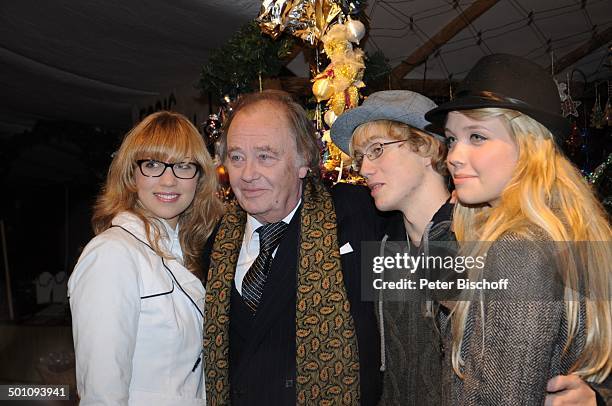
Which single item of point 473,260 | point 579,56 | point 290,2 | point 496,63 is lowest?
point 473,260

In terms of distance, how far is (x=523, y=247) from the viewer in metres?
1.32

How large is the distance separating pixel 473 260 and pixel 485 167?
235mm

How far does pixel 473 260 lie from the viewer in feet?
4.96

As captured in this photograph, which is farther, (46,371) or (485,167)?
(46,371)

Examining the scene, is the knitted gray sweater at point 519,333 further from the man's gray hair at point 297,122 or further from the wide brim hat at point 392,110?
the man's gray hair at point 297,122

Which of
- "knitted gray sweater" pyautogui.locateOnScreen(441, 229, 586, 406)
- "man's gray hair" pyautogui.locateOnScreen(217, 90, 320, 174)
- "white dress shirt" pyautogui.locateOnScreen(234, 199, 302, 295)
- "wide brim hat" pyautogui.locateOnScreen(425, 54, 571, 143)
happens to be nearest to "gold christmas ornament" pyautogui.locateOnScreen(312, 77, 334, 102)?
"man's gray hair" pyautogui.locateOnScreen(217, 90, 320, 174)

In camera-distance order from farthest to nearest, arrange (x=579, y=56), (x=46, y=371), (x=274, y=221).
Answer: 1. (x=579, y=56)
2. (x=46, y=371)
3. (x=274, y=221)

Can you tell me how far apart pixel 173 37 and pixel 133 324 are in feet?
10.1

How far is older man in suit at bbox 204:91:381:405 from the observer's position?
85.0 inches

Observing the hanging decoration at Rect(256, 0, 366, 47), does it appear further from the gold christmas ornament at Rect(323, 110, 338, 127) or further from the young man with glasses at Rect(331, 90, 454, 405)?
the young man with glasses at Rect(331, 90, 454, 405)

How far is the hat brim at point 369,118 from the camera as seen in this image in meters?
2.12

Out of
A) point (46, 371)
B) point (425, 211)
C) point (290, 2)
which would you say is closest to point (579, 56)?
point (290, 2)

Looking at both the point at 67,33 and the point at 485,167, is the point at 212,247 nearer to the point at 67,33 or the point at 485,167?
the point at 485,167

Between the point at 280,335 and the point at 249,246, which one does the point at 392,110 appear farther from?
the point at 280,335
